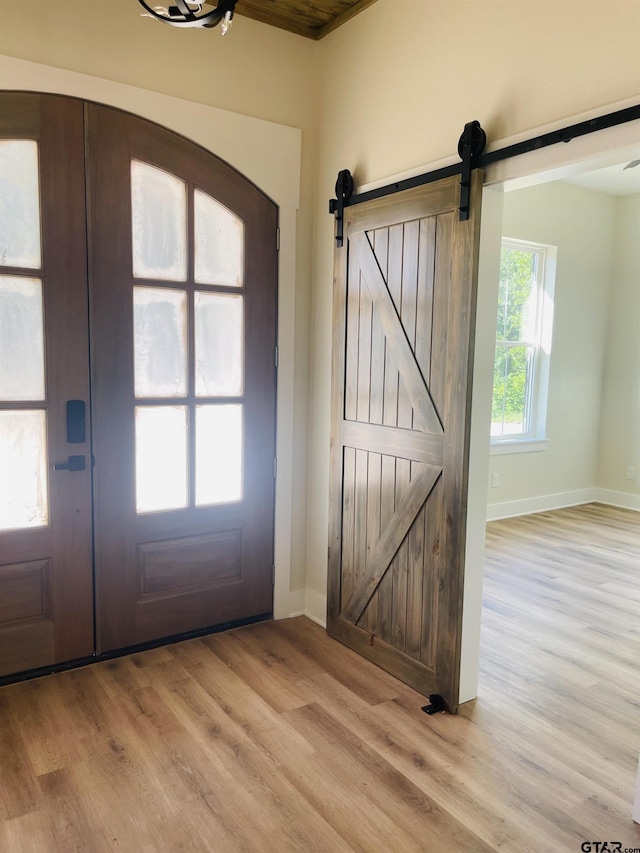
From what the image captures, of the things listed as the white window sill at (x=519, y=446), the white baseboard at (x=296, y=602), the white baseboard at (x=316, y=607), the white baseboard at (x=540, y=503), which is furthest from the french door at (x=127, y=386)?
the white baseboard at (x=540, y=503)

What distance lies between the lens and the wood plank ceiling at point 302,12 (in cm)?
295

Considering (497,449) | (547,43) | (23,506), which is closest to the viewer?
(547,43)

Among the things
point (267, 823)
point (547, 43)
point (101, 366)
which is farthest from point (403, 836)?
point (547, 43)

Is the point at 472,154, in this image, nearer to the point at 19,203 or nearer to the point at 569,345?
the point at 19,203

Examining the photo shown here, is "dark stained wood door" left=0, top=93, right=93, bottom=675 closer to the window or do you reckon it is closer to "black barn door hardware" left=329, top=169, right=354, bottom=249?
"black barn door hardware" left=329, top=169, right=354, bottom=249

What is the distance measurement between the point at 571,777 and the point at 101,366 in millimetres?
2483

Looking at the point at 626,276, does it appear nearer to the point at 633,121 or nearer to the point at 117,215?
the point at 633,121

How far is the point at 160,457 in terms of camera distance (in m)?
3.00

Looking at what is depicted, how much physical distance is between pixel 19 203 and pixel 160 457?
1258 mm

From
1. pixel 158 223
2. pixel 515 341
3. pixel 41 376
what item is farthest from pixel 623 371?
pixel 41 376

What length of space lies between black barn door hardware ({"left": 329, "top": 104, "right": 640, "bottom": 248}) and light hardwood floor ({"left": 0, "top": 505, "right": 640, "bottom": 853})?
2.05m

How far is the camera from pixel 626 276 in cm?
613

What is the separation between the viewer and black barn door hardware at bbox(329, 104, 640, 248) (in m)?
1.95

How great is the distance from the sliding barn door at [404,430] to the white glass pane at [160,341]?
769 millimetres
